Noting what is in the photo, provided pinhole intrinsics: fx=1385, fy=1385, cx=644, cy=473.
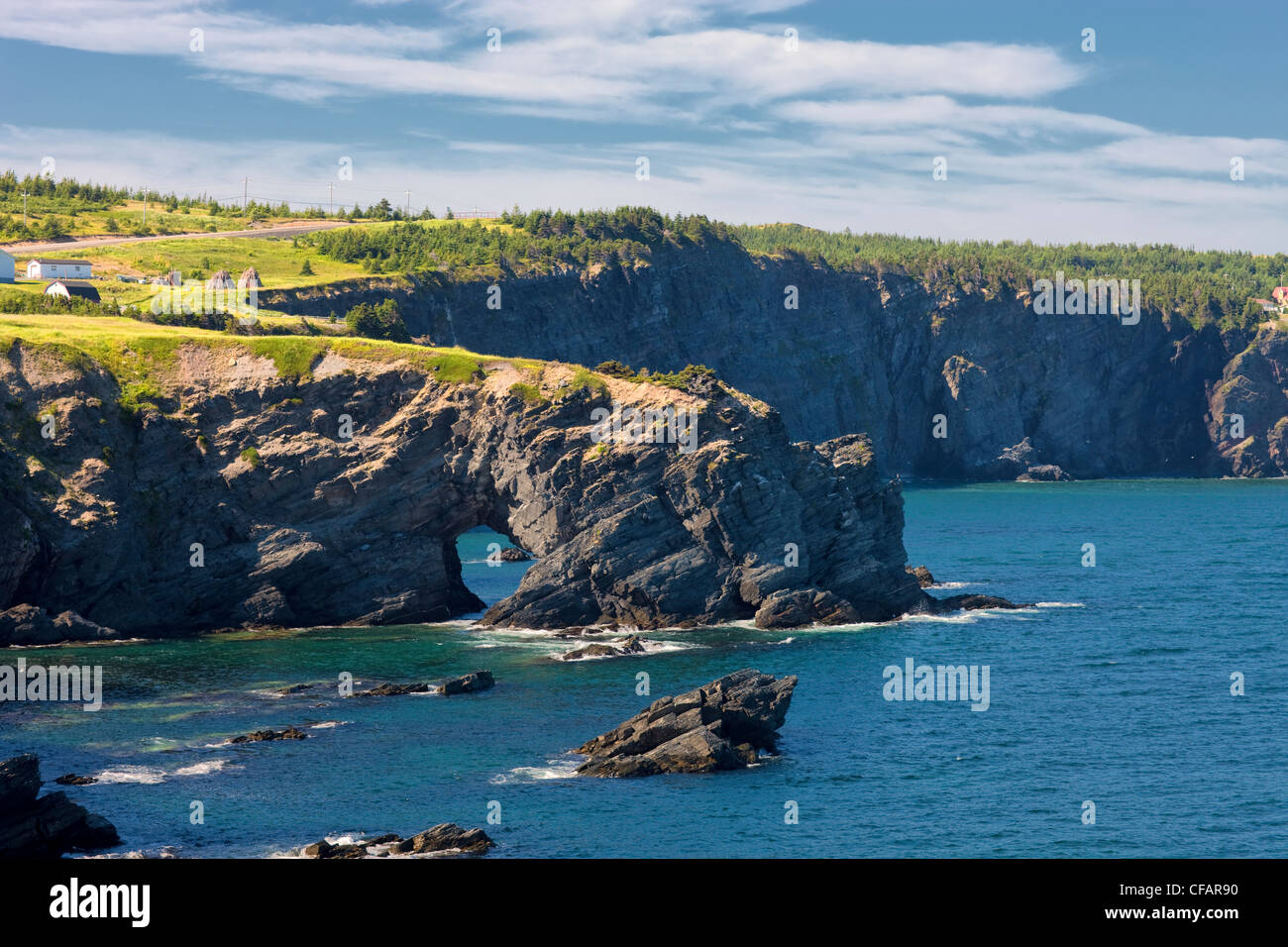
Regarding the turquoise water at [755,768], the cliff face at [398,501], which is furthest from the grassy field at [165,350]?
the turquoise water at [755,768]

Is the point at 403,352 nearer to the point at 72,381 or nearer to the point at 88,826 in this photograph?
the point at 72,381

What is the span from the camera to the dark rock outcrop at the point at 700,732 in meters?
61.0

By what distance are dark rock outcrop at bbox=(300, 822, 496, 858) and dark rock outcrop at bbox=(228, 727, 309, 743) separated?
671 inches

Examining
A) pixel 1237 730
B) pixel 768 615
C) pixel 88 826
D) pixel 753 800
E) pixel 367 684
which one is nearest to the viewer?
pixel 88 826

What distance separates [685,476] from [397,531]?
21191 mm

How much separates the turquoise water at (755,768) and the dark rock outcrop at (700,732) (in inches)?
45.9

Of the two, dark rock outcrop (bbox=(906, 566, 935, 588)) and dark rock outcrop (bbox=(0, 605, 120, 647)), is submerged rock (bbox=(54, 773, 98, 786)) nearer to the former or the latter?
dark rock outcrop (bbox=(0, 605, 120, 647))

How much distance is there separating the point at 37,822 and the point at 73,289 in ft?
302

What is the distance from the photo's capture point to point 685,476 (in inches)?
3853

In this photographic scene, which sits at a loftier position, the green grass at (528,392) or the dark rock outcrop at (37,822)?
the green grass at (528,392)

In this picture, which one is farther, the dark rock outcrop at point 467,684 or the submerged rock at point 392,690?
the dark rock outcrop at point 467,684

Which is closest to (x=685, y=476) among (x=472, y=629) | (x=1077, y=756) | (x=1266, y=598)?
(x=472, y=629)
